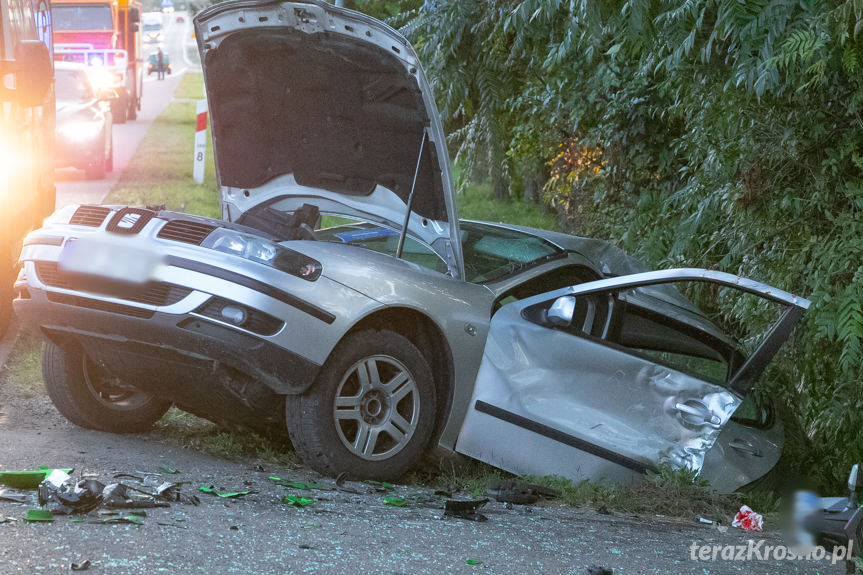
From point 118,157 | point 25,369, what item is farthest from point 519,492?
point 118,157

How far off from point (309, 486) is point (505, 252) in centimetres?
183

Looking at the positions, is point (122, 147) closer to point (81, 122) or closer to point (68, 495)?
point (81, 122)

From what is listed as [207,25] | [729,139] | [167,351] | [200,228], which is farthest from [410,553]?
[729,139]

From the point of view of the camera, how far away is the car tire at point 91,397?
5609 mm

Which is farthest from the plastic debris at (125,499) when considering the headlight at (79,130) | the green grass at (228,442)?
the headlight at (79,130)

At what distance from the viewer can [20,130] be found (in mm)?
8102

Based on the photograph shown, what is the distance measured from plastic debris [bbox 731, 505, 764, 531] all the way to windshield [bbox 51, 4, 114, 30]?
2826cm

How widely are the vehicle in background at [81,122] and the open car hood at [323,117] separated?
12630 millimetres

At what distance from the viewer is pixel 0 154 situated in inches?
292

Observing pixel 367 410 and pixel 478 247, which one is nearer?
pixel 367 410

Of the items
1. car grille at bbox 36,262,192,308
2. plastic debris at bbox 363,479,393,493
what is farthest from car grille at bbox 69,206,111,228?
plastic debris at bbox 363,479,393,493

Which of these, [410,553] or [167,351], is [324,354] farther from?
[410,553]

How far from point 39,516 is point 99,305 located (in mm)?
1159

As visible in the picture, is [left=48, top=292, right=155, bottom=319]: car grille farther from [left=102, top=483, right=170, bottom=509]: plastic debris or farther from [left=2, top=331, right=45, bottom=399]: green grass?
[left=2, top=331, right=45, bottom=399]: green grass
